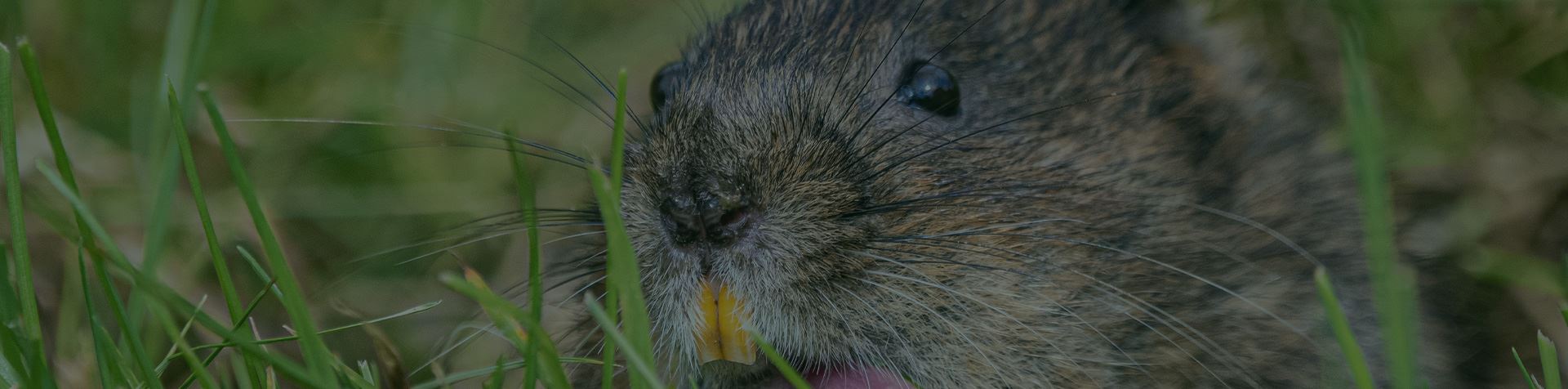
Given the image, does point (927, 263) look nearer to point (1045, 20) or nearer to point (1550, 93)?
point (1045, 20)

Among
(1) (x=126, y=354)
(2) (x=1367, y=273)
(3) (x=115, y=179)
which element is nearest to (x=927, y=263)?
(2) (x=1367, y=273)

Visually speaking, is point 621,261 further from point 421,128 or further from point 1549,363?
point 421,128

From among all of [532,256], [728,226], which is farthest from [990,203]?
[532,256]

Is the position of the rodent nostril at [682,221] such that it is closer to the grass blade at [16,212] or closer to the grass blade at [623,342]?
the grass blade at [623,342]

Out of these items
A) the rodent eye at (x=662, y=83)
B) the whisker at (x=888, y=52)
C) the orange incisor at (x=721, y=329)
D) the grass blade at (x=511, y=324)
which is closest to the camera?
the grass blade at (x=511, y=324)

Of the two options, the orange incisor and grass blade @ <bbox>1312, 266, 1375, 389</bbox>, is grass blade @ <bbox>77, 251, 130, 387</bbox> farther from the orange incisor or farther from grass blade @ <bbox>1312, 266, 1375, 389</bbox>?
grass blade @ <bbox>1312, 266, 1375, 389</bbox>

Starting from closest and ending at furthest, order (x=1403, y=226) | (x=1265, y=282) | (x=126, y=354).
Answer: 1. (x=126, y=354)
2. (x=1265, y=282)
3. (x=1403, y=226)

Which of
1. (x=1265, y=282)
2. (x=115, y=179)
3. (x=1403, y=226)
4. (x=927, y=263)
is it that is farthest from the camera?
(x=115, y=179)

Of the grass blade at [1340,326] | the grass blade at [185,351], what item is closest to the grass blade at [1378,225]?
the grass blade at [1340,326]
